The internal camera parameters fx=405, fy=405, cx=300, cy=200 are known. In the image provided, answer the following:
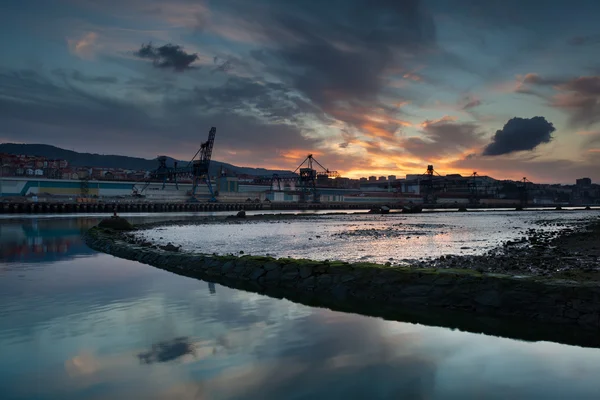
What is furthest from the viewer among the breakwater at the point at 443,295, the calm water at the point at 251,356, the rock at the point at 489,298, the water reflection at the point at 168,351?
the rock at the point at 489,298

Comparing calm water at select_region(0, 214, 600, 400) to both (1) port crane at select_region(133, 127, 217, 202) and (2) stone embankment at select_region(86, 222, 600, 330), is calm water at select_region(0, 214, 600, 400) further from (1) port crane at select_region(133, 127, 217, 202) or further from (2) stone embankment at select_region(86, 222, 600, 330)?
(1) port crane at select_region(133, 127, 217, 202)

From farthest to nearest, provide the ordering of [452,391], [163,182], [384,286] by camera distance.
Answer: [163,182], [384,286], [452,391]

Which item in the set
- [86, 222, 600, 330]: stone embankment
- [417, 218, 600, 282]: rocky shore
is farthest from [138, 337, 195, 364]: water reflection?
[417, 218, 600, 282]: rocky shore

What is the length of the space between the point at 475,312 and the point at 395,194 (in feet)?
638

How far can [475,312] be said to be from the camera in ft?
31.8

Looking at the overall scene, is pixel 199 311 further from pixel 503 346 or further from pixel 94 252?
pixel 94 252

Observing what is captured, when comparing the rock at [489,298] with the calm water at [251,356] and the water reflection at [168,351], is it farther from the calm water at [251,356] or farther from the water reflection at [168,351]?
the water reflection at [168,351]

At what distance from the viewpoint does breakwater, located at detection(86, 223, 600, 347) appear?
28.3ft

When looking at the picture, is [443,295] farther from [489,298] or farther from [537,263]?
[537,263]

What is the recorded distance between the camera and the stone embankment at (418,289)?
895cm

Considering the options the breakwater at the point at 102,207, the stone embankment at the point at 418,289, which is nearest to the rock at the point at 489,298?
the stone embankment at the point at 418,289

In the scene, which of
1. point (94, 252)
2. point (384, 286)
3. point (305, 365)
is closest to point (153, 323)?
point (305, 365)

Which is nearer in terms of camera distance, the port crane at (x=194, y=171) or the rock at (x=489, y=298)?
the rock at (x=489, y=298)

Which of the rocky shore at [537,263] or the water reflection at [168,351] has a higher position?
the rocky shore at [537,263]
